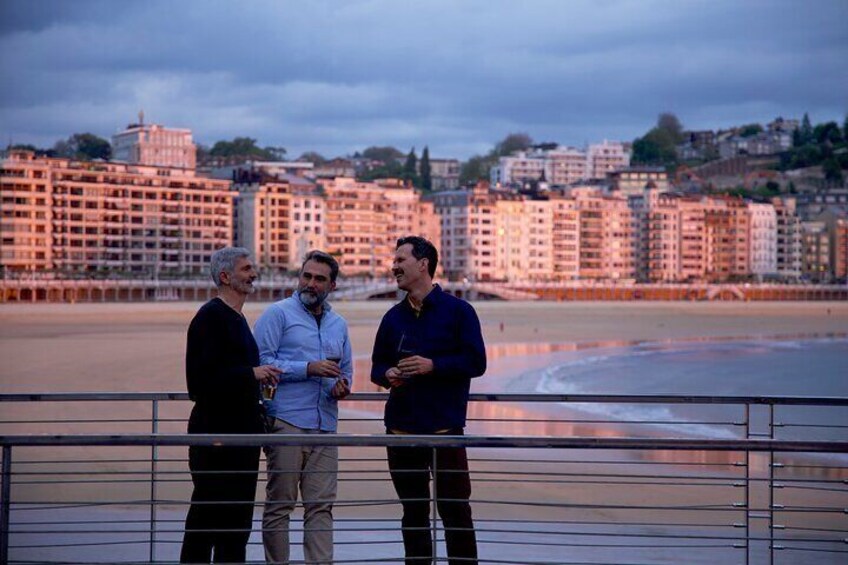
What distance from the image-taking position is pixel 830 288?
122 meters

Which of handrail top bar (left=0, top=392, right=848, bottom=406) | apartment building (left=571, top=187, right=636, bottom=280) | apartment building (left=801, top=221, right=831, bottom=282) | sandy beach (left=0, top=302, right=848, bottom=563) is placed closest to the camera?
handrail top bar (left=0, top=392, right=848, bottom=406)

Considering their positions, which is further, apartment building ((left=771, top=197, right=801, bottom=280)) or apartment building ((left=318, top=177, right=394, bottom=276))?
apartment building ((left=771, top=197, right=801, bottom=280))

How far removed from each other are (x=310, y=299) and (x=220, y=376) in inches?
23.1

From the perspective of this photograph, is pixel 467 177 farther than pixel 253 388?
Yes

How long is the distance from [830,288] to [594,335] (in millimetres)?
80166

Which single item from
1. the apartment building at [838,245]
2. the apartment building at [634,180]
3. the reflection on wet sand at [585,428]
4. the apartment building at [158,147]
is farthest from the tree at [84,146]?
the reflection on wet sand at [585,428]

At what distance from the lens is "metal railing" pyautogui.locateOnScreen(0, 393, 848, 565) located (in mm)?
4934

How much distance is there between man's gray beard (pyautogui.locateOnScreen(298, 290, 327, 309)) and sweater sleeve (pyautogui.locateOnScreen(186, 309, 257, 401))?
438mm

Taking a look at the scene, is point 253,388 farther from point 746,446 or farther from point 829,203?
point 829,203

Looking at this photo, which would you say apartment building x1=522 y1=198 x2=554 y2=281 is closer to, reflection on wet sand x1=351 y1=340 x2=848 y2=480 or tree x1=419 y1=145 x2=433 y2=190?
tree x1=419 y1=145 x2=433 y2=190

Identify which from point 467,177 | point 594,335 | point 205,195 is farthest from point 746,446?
point 467,177

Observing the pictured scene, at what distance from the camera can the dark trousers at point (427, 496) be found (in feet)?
19.8

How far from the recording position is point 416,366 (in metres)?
6.10

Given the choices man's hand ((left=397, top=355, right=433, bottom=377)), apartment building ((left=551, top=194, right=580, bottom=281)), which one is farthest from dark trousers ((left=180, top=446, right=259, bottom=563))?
apartment building ((left=551, top=194, right=580, bottom=281))
